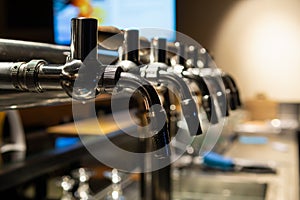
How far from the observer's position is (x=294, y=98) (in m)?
1.90

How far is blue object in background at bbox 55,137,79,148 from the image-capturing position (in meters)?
1.86

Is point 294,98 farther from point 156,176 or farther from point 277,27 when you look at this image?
point 156,176

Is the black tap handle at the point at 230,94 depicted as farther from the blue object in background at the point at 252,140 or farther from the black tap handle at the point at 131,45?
the blue object in background at the point at 252,140

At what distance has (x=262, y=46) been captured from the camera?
5.80ft

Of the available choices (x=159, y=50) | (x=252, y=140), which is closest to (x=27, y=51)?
(x=159, y=50)

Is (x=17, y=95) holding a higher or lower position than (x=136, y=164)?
higher

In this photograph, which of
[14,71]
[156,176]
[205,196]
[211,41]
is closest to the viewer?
[14,71]

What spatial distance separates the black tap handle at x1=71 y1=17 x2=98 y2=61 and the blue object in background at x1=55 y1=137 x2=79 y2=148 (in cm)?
143

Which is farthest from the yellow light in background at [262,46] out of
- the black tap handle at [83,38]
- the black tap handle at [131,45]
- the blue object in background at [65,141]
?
the black tap handle at [83,38]

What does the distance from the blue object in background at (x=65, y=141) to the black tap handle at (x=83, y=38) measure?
1.43 m

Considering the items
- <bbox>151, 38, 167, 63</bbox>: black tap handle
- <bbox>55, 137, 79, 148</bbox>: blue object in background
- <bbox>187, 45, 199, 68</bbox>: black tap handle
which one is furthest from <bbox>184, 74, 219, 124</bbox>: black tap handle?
<bbox>55, 137, 79, 148</bbox>: blue object in background

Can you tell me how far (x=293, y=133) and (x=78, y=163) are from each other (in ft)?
6.96

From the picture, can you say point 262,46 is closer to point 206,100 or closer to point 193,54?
point 193,54

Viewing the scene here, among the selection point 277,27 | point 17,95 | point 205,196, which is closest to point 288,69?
point 277,27
